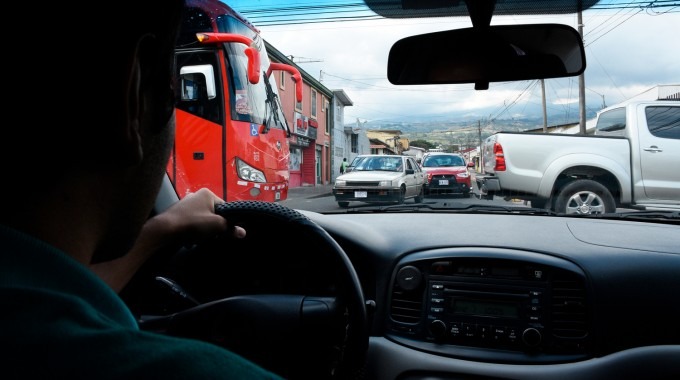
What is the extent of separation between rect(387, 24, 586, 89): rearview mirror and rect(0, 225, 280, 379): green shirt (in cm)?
219

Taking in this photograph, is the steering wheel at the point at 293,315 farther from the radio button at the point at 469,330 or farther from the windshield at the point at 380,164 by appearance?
the windshield at the point at 380,164

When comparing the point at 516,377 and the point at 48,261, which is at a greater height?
the point at 48,261

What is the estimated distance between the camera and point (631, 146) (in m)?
4.96

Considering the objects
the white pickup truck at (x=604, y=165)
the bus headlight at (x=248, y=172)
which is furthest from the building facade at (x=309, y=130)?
the white pickup truck at (x=604, y=165)

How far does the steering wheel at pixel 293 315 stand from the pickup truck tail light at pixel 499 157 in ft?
12.5

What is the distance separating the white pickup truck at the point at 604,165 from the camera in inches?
179

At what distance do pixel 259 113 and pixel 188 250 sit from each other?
5071 mm

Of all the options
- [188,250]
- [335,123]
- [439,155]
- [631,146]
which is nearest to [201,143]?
[188,250]

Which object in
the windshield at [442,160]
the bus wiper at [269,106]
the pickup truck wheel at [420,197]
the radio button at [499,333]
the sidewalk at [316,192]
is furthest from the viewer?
the windshield at [442,160]

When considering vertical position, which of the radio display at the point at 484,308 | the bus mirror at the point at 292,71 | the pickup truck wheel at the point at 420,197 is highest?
the bus mirror at the point at 292,71

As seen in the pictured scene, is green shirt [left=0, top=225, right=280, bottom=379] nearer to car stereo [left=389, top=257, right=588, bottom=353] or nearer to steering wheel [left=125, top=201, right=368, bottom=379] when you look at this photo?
steering wheel [left=125, top=201, right=368, bottom=379]

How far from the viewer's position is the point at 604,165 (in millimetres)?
4711

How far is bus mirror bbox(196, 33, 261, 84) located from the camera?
600cm

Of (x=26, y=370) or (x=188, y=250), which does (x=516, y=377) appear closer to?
(x=188, y=250)
